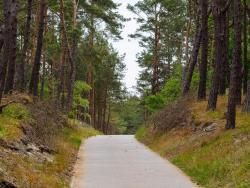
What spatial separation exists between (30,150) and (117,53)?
56.4m

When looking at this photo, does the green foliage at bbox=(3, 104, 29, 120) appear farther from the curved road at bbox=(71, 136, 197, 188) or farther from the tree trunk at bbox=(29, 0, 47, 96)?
the tree trunk at bbox=(29, 0, 47, 96)

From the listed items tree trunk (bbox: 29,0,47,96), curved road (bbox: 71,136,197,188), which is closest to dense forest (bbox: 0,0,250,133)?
tree trunk (bbox: 29,0,47,96)

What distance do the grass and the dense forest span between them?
1.00 m

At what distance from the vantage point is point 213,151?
1513 centimetres

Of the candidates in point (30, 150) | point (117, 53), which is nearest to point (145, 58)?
point (117, 53)

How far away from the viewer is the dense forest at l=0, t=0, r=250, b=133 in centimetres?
2194

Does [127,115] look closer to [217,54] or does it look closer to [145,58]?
[145,58]

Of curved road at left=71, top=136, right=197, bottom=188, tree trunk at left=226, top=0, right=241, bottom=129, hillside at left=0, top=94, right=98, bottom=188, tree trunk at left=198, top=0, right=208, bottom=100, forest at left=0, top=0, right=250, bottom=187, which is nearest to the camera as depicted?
hillside at left=0, top=94, right=98, bottom=188

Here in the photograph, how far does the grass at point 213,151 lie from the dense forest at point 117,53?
999 mm

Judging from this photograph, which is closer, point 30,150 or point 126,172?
point 30,150

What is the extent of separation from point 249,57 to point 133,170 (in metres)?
17.9

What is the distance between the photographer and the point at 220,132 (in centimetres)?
1764

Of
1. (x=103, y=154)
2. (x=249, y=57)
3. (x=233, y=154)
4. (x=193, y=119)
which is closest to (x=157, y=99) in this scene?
(x=249, y=57)

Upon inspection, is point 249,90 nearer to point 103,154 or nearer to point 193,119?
point 193,119
